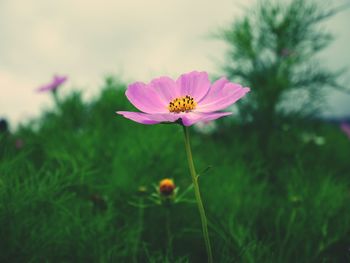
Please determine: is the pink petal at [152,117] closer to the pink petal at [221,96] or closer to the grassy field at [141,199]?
the pink petal at [221,96]

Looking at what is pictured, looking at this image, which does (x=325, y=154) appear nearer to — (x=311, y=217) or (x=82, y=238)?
(x=311, y=217)

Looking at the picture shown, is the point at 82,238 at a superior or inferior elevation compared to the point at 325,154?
inferior

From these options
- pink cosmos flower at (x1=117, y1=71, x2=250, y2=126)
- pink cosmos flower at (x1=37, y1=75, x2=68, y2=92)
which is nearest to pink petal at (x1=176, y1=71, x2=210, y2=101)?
pink cosmos flower at (x1=117, y1=71, x2=250, y2=126)

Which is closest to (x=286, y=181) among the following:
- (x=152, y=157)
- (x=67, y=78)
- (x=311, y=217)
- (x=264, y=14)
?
(x=311, y=217)

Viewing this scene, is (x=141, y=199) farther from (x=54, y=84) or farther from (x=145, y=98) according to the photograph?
(x=54, y=84)

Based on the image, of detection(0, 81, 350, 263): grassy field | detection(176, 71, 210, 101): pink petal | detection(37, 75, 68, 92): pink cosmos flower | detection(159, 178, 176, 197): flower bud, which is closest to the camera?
detection(176, 71, 210, 101): pink petal

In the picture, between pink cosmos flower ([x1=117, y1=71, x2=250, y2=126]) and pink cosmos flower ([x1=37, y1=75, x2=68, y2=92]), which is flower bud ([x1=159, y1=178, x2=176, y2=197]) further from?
pink cosmos flower ([x1=37, y1=75, x2=68, y2=92])
